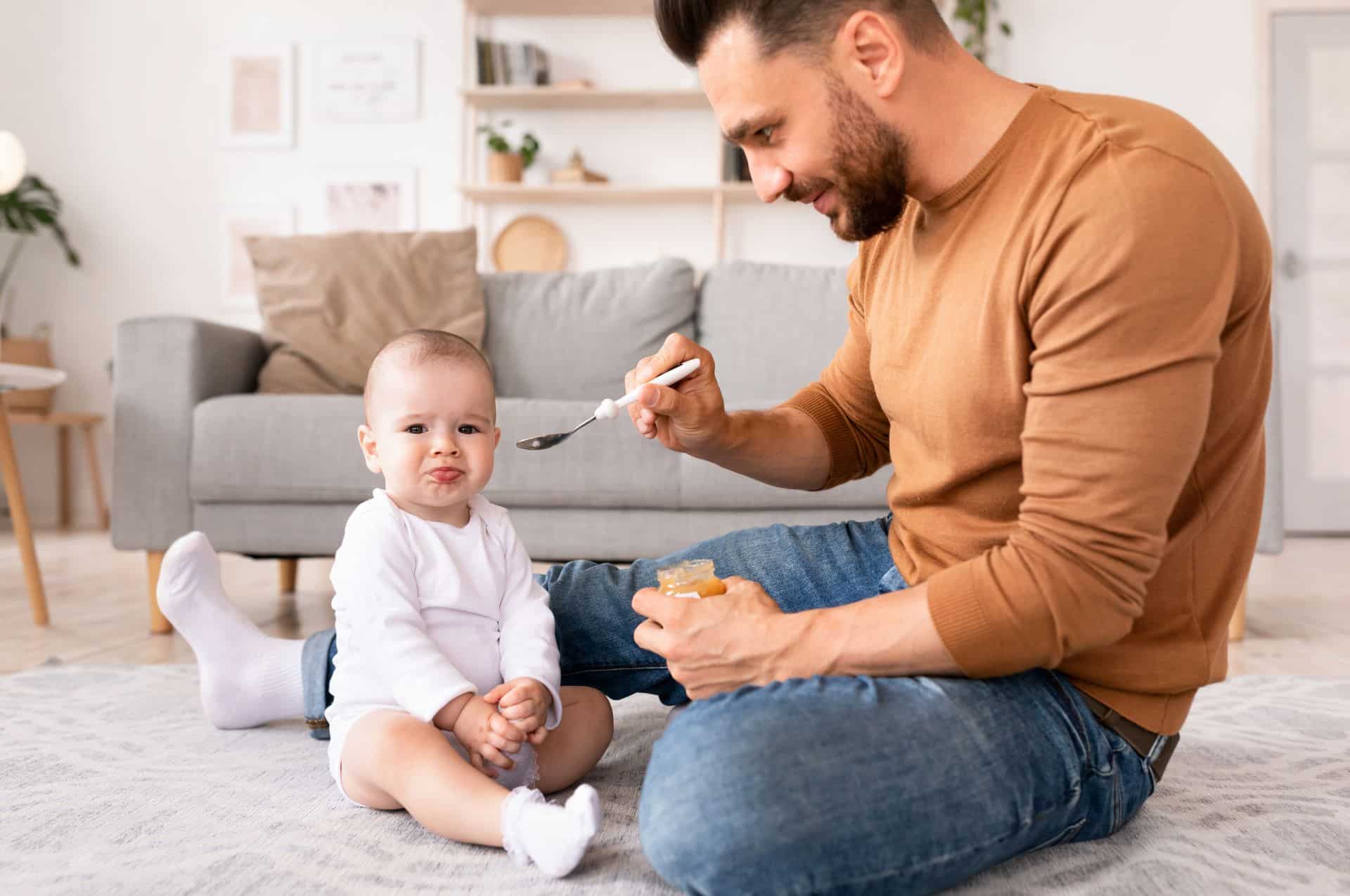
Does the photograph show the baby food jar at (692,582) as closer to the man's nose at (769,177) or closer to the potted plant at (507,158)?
the man's nose at (769,177)

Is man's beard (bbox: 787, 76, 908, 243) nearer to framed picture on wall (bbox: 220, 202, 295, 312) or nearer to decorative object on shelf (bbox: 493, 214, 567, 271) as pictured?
decorative object on shelf (bbox: 493, 214, 567, 271)

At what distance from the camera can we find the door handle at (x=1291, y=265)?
177 inches

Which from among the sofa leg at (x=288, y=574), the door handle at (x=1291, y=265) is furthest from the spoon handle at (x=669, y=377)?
the door handle at (x=1291, y=265)

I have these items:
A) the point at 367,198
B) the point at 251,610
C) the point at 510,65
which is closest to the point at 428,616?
the point at 251,610

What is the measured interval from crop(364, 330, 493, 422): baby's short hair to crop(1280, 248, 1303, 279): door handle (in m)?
4.40

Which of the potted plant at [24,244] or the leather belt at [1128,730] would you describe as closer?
the leather belt at [1128,730]

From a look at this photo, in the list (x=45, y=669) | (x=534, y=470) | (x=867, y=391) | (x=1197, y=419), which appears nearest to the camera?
(x=1197, y=419)

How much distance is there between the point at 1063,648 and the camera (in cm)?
81

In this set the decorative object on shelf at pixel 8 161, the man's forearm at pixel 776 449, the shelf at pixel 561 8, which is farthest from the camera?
the shelf at pixel 561 8

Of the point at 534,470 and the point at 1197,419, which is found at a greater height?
the point at 1197,419

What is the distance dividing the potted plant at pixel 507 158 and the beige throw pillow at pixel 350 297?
166 cm

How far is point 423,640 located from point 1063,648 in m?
0.61

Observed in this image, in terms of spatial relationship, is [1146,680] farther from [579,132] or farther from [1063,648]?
[579,132]

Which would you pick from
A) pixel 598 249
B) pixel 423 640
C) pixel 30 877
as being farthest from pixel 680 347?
pixel 598 249
